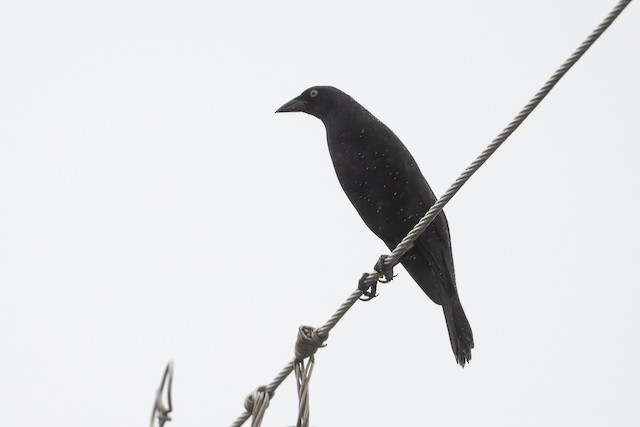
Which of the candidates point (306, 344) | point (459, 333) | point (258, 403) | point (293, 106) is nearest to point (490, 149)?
point (306, 344)

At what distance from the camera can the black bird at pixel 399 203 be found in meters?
4.80

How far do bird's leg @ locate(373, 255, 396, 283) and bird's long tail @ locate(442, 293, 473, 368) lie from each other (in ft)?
1.60

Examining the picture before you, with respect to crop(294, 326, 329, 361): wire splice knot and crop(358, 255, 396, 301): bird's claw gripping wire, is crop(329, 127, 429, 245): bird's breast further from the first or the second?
crop(294, 326, 329, 361): wire splice knot

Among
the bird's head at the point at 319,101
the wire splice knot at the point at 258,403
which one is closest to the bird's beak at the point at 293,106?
the bird's head at the point at 319,101

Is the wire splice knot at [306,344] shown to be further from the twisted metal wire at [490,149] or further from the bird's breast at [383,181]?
the bird's breast at [383,181]

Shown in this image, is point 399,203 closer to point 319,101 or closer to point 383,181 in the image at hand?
point 383,181

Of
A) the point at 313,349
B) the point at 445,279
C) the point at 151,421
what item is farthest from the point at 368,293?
the point at 151,421

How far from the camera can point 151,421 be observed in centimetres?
234

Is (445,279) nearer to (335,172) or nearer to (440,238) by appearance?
(440,238)

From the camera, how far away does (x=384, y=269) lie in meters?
4.04

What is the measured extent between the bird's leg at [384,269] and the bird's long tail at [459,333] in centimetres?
49

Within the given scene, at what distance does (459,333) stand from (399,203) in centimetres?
81

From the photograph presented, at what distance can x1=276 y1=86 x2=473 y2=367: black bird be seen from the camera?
15.7 ft

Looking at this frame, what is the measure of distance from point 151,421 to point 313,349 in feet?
2.07
